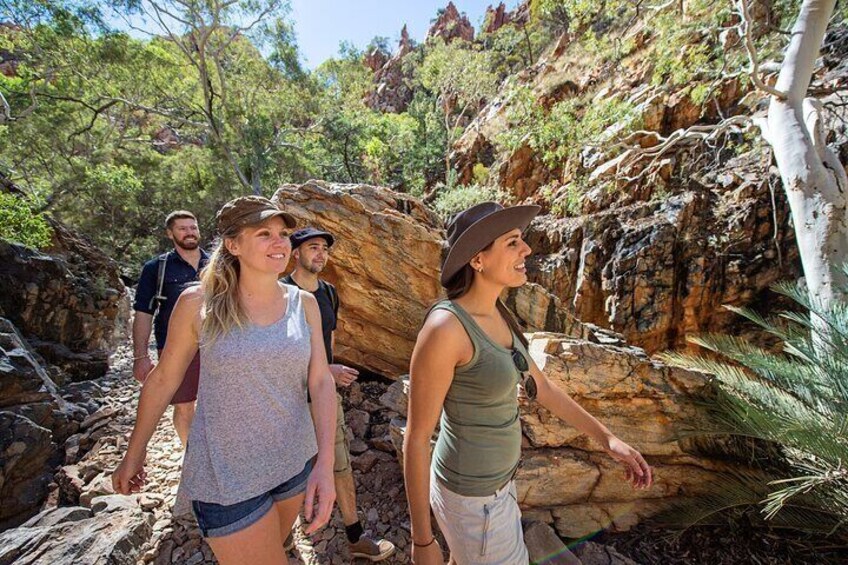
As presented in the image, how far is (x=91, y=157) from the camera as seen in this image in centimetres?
1466

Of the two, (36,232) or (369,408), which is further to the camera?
(36,232)

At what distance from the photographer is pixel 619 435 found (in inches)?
113

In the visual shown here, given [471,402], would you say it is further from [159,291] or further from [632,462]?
[159,291]

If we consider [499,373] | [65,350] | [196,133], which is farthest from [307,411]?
[196,133]

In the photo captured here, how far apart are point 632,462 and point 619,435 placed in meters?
1.33

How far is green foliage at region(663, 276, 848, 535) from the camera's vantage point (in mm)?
2320

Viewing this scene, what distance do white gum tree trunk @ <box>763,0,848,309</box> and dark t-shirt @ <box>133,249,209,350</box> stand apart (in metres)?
6.28

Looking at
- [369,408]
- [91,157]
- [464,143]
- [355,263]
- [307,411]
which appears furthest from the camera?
[464,143]

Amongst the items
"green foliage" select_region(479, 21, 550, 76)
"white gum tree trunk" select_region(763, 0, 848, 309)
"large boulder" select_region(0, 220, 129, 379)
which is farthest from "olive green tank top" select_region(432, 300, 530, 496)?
"green foliage" select_region(479, 21, 550, 76)

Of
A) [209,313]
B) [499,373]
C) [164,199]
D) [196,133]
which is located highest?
[196,133]

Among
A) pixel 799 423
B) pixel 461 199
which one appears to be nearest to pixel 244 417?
pixel 799 423

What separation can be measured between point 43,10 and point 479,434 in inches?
665

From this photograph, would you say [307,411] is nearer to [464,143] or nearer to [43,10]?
[43,10]

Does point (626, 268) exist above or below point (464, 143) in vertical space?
below
